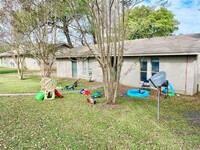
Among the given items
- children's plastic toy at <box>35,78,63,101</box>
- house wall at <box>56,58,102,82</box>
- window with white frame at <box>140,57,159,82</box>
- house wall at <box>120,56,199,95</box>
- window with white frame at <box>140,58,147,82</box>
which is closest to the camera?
children's plastic toy at <box>35,78,63,101</box>

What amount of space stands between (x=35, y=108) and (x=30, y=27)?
318 inches

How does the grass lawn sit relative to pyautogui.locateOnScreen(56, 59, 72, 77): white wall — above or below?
below

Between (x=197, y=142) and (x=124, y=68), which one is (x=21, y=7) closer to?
(x=124, y=68)

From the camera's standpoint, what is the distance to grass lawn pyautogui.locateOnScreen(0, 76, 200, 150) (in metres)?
4.48

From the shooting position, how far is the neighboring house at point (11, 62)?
32031 mm

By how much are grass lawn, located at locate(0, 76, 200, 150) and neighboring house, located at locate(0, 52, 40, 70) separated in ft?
82.3

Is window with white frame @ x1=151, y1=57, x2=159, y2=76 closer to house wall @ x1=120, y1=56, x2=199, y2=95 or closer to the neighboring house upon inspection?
house wall @ x1=120, y1=56, x2=199, y2=95

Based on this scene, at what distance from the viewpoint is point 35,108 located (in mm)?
7754

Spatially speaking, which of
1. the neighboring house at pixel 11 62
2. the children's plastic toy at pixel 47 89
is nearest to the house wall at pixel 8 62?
the neighboring house at pixel 11 62

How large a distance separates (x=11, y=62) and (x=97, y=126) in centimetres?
3781

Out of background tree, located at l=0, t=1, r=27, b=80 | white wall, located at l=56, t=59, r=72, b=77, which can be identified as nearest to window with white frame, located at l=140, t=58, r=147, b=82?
white wall, located at l=56, t=59, r=72, b=77

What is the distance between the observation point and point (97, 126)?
221 inches

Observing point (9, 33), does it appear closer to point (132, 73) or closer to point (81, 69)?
point (81, 69)

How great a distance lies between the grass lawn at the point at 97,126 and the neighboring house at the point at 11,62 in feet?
82.3
